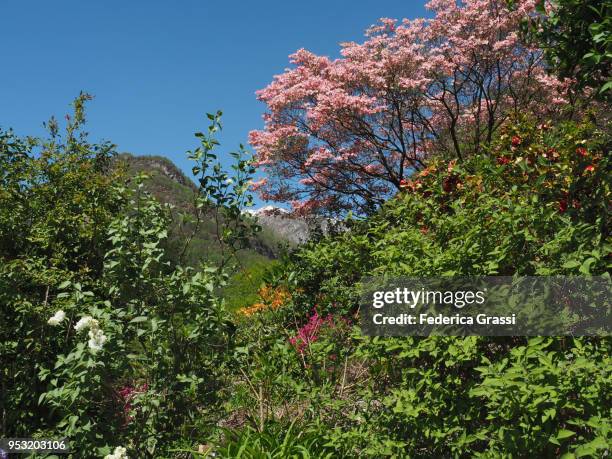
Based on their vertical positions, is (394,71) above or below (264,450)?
above

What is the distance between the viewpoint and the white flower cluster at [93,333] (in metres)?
3.82

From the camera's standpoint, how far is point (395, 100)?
13805mm

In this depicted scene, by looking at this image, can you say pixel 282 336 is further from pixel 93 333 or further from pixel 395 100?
pixel 395 100

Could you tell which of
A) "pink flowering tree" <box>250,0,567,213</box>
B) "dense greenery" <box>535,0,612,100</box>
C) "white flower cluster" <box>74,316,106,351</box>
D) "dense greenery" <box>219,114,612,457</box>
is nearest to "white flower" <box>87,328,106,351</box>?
"white flower cluster" <box>74,316,106,351</box>

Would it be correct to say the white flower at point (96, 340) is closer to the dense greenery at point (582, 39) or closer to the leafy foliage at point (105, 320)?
the leafy foliage at point (105, 320)

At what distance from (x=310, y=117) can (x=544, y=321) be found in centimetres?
1091

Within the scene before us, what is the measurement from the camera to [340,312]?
5.30 meters

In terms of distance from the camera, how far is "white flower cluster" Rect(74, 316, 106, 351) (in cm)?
382

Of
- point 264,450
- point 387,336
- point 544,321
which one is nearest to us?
point 544,321

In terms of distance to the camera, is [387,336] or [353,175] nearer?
[387,336]

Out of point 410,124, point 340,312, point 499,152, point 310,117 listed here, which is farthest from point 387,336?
point 410,124

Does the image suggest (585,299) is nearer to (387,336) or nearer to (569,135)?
(387,336)

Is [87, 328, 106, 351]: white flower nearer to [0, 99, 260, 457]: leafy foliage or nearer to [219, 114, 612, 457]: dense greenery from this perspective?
[0, 99, 260, 457]: leafy foliage

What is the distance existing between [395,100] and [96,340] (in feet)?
36.3
